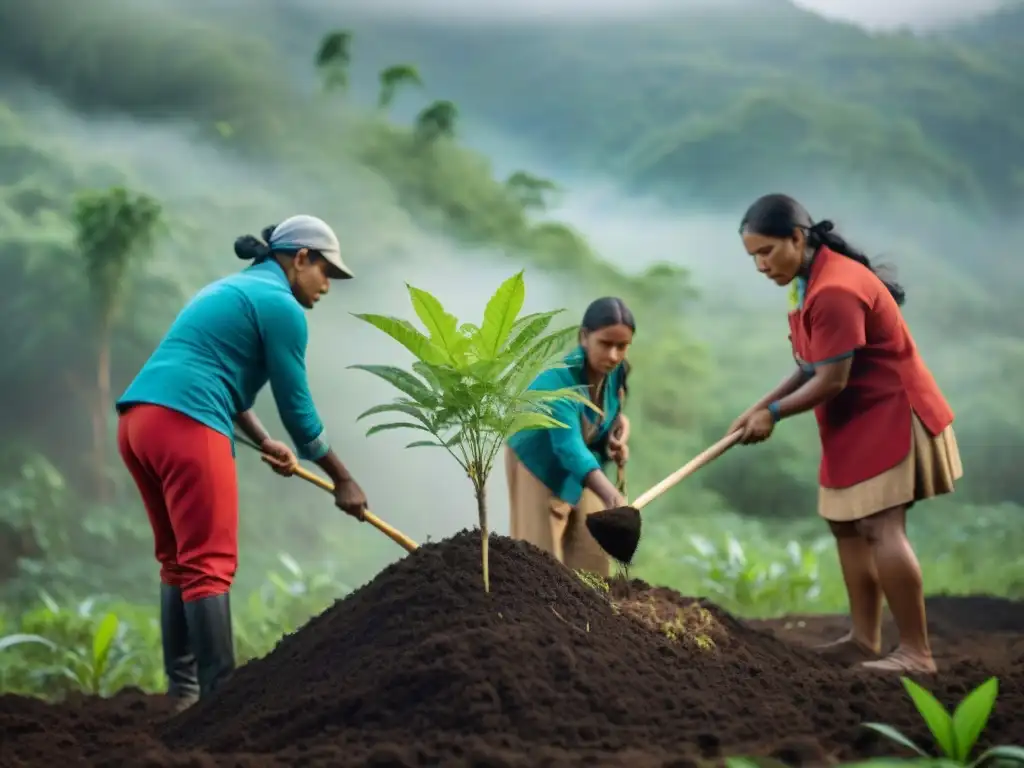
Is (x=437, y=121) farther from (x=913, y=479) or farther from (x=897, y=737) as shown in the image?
(x=897, y=737)

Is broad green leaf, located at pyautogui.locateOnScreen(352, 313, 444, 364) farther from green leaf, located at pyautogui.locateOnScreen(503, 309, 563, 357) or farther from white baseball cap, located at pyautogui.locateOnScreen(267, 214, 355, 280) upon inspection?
white baseball cap, located at pyautogui.locateOnScreen(267, 214, 355, 280)

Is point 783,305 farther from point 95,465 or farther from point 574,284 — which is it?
point 95,465

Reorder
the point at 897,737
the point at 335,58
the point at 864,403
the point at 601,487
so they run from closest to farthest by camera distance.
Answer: the point at 897,737
the point at 601,487
the point at 864,403
the point at 335,58

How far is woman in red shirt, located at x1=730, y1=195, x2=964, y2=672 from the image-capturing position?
3.57 m

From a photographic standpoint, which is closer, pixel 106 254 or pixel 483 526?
pixel 483 526

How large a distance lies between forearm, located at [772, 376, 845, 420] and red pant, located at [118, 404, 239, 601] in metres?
1.76

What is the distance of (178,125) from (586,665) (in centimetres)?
566

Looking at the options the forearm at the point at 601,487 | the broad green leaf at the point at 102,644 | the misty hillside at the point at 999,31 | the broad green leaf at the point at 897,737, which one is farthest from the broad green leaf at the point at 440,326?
the misty hillside at the point at 999,31

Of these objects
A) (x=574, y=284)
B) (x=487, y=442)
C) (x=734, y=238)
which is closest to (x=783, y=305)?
(x=734, y=238)

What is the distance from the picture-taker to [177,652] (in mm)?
3465

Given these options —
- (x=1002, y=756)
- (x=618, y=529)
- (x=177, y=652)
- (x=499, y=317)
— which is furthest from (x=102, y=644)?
→ (x=1002, y=756)

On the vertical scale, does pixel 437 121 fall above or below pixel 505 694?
above

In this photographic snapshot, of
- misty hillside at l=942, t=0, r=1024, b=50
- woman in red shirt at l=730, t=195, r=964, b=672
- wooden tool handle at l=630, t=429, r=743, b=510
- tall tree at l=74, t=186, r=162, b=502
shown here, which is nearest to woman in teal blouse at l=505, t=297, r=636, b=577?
wooden tool handle at l=630, t=429, r=743, b=510

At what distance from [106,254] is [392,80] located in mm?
2417
